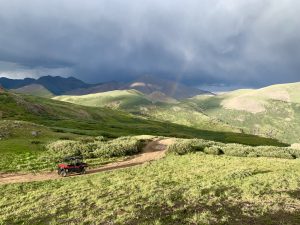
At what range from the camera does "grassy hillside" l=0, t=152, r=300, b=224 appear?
10.3 meters

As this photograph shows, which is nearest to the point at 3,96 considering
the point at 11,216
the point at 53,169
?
the point at 53,169

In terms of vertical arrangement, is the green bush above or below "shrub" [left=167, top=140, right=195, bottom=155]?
below

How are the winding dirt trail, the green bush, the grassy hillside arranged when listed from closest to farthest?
the grassy hillside → the winding dirt trail → the green bush

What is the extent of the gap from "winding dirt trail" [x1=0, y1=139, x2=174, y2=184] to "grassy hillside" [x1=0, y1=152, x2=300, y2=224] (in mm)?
2704

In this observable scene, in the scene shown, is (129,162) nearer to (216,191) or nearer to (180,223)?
(216,191)

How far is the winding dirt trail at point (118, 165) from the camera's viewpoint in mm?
21594

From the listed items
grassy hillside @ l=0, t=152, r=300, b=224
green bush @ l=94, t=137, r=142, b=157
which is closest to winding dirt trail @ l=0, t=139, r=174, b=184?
green bush @ l=94, t=137, r=142, b=157

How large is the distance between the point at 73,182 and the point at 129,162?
40.7 feet

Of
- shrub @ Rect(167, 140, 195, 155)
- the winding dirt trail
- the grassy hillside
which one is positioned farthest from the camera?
shrub @ Rect(167, 140, 195, 155)

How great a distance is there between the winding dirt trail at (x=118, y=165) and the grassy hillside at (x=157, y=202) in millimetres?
2704

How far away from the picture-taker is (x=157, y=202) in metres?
13.1

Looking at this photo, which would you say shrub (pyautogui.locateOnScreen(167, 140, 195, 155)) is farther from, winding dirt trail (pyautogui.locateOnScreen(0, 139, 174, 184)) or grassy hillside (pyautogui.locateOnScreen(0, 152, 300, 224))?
grassy hillside (pyautogui.locateOnScreen(0, 152, 300, 224))

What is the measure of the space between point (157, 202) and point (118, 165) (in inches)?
706

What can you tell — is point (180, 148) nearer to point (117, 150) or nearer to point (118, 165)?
point (117, 150)
